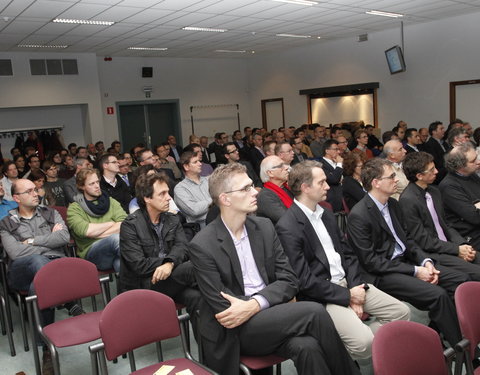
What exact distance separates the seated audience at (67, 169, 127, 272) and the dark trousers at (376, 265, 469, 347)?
2.15 m

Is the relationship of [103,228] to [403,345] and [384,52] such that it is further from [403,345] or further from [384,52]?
[384,52]

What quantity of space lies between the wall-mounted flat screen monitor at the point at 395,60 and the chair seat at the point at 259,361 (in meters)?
8.91

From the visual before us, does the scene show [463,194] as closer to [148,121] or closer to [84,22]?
[84,22]

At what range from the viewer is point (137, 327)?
2295 millimetres

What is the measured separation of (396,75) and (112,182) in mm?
7879

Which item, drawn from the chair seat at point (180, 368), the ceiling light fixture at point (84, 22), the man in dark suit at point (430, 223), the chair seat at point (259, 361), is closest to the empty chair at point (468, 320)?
the chair seat at point (259, 361)

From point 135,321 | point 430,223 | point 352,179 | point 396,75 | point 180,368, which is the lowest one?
point 180,368

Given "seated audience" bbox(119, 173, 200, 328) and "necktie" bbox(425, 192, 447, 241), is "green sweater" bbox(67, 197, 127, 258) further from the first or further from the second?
"necktie" bbox(425, 192, 447, 241)

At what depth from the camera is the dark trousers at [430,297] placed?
2.84 metres

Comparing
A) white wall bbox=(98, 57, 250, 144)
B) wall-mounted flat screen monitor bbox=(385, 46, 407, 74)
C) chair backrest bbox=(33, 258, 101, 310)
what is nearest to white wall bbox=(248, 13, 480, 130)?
wall-mounted flat screen monitor bbox=(385, 46, 407, 74)

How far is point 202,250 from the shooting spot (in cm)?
233

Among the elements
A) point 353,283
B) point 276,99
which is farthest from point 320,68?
point 353,283

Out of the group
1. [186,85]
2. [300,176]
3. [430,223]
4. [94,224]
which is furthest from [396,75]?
[94,224]

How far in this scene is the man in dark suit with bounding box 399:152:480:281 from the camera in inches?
132
